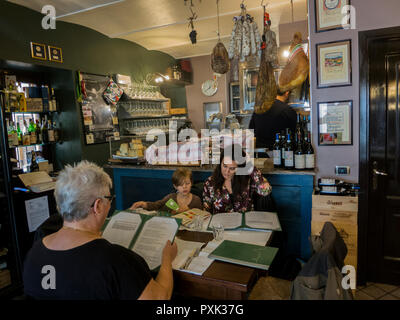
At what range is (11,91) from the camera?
139 inches

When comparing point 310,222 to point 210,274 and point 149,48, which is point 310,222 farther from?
point 149,48

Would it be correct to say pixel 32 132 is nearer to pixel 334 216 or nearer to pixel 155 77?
pixel 155 77

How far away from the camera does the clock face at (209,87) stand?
6.86 meters

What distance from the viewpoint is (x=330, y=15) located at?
2.62 metres

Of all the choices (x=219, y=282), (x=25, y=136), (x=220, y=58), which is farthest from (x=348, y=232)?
(x=25, y=136)

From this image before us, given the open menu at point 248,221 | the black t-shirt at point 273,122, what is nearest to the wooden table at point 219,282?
the open menu at point 248,221

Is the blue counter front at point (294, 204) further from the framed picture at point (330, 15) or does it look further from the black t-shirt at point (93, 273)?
the black t-shirt at point (93, 273)

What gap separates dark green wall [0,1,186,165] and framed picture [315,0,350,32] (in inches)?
125

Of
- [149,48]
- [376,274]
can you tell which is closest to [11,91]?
[149,48]

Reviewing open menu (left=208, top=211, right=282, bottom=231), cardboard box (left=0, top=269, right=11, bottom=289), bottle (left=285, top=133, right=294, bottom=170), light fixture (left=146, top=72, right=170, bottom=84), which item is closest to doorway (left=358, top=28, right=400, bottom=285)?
bottle (left=285, top=133, right=294, bottom=170)

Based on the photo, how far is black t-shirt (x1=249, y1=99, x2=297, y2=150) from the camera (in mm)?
3729

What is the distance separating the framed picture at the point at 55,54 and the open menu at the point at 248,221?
123 inches

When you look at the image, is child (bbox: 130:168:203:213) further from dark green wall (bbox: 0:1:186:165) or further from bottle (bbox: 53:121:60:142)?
bottle (bbox: 53:121:60:142)

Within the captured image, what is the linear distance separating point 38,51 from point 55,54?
0.87ft
